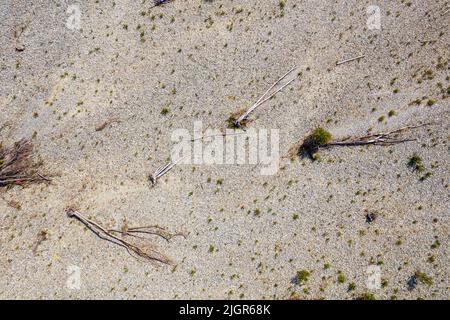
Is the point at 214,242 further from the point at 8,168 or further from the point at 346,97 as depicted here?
the point at 8,168

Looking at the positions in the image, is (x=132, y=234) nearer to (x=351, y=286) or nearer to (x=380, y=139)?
(x=351, y=286)

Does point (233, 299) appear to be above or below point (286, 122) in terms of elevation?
below

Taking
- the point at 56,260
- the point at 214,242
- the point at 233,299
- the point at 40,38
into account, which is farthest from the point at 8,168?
the point at 233,299

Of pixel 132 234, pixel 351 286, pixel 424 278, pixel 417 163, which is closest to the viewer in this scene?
pixel 424 278

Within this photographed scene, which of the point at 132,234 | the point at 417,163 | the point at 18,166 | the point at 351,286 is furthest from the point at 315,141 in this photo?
the point at 18,166

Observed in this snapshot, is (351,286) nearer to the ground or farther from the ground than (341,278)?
nearer to the ground
